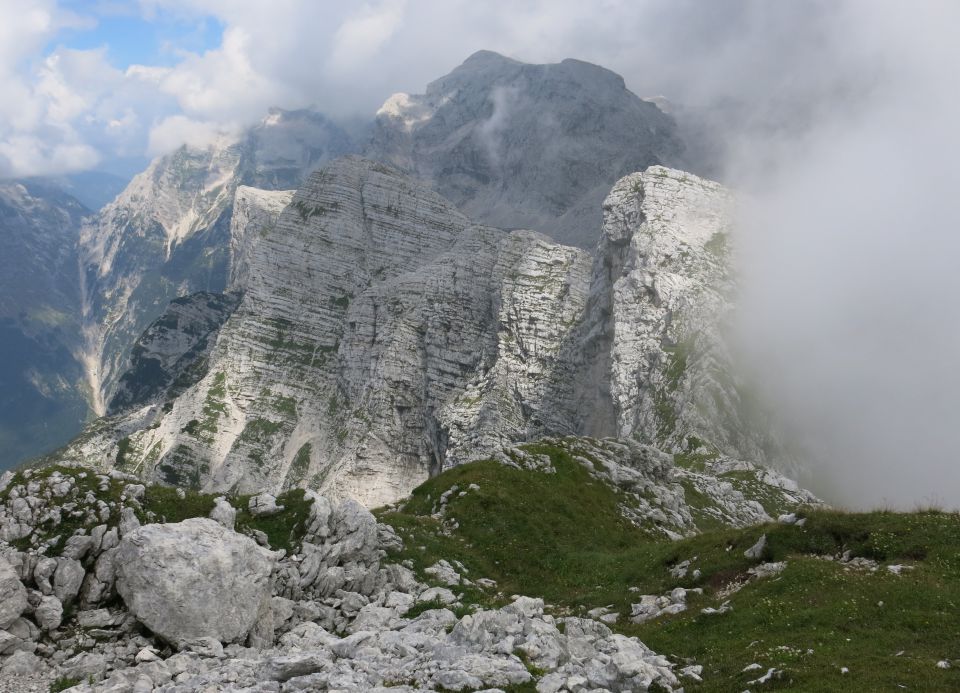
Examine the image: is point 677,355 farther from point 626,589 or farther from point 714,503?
point 626,589

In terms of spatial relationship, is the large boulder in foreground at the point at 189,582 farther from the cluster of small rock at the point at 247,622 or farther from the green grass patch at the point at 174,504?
the green grass patch at the point at 174,504

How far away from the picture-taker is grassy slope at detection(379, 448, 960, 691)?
74.1ft

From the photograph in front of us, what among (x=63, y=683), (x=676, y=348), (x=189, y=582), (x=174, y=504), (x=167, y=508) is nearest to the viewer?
(x=63, y=683)

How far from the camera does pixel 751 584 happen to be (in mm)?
31703

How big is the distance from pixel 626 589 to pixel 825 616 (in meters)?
13.0

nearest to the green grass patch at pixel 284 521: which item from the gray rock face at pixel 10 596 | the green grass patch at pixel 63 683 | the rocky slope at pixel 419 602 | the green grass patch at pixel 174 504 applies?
the rocky slope at pixel 419 602

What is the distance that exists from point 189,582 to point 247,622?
3.09 m

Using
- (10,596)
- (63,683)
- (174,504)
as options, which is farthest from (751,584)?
(10,596)

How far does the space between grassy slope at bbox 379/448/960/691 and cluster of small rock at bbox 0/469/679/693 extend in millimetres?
3823

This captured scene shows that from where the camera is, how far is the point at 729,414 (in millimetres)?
158000

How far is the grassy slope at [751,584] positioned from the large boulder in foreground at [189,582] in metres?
11.8

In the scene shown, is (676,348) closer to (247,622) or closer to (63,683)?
(247,622)

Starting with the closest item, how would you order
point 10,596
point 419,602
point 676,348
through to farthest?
point 10,596, point 419,602, point 676,348

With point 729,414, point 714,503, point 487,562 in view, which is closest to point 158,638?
point 487,562
